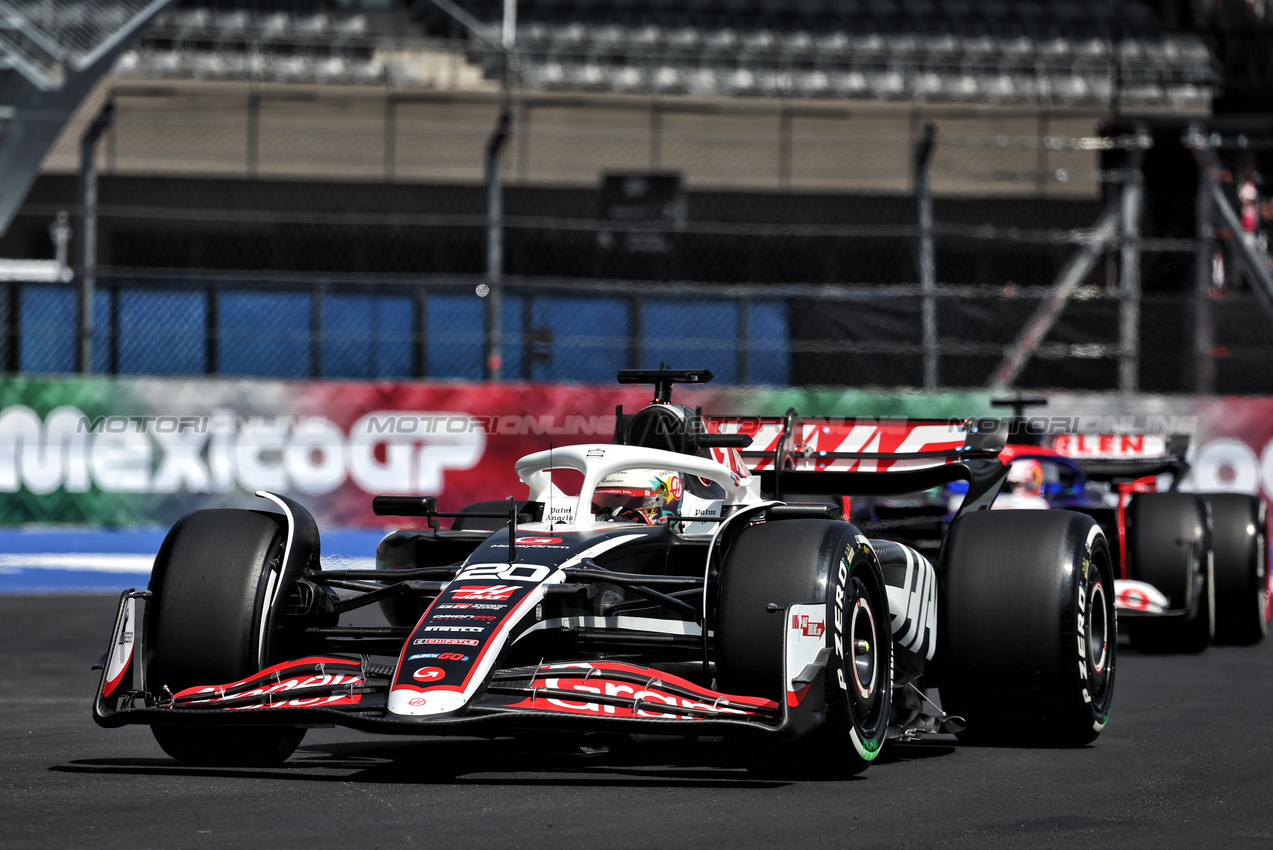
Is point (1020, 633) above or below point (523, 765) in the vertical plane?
above

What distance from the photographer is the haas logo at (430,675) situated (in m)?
5.60

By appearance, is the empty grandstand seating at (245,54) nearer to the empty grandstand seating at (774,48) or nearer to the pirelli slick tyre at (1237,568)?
the empty grandstand seating at (774,48)

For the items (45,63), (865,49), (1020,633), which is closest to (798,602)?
(1020,633)

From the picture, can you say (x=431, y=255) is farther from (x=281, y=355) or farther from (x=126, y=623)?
(x=126, y=623)

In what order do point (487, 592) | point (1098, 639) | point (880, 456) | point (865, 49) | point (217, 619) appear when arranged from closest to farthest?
1. point (487, 592)
2. point (217, 619)
3. point (1098, 639)
4. point (880, 456)
5. point (865, 49)

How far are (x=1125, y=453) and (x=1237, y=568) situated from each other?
5.07 ft

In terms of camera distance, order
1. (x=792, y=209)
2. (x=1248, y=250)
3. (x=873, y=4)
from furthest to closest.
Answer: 1. (x=873, y=4)
2. (x=792, y=209)
3. (x=1248, y=250)

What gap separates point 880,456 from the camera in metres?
8.66

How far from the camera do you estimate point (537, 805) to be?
540 centimetres

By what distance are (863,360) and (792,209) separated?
17.5 feet

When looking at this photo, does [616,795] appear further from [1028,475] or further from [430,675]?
[1028,475]

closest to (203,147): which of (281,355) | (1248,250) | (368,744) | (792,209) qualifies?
(281,355)

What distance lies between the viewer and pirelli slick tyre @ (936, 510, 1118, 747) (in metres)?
6.86

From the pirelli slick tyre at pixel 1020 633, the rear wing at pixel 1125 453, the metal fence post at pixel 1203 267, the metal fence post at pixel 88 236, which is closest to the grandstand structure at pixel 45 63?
the metal fence post at pixel 88 236
